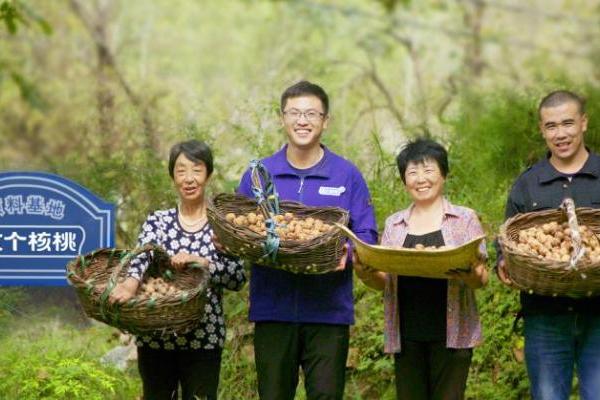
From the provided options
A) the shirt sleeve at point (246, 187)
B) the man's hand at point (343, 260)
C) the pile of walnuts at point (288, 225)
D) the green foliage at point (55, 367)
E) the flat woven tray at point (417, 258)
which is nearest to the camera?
the flat woven tray at point (417, 258)

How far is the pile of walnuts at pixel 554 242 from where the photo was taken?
3.90 m

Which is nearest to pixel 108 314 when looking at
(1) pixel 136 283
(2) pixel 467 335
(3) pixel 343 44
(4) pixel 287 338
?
(1) pixel 136 283

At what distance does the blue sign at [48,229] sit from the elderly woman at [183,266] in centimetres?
126

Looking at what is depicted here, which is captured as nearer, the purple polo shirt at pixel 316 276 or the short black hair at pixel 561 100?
the short black hair at pixel 561 100

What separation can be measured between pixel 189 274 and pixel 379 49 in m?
15.7

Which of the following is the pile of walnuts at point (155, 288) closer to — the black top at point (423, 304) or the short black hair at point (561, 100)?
the black top at point (423, 304)

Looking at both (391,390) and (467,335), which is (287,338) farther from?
(391,390)

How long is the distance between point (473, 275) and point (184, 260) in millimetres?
1337

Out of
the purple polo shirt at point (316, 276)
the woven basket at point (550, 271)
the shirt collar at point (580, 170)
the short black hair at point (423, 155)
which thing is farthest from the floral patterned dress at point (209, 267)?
the shirt collar at point (580, 170)

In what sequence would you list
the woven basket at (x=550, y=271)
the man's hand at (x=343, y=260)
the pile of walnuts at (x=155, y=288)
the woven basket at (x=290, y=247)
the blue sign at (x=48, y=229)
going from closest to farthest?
the woven basket at (x=550, y=271) < the woven basket at (x=290, y=247) < the man's hand at (x=343, y=260) < the pile of walnuts at (x=155, y=288) < the blue sign at (x=48, y=229)

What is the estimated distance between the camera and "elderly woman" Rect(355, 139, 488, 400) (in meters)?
4.22

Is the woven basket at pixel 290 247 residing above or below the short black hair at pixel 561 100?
below

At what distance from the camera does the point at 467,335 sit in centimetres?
421

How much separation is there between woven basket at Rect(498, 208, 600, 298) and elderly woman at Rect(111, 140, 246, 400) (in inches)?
53.1
